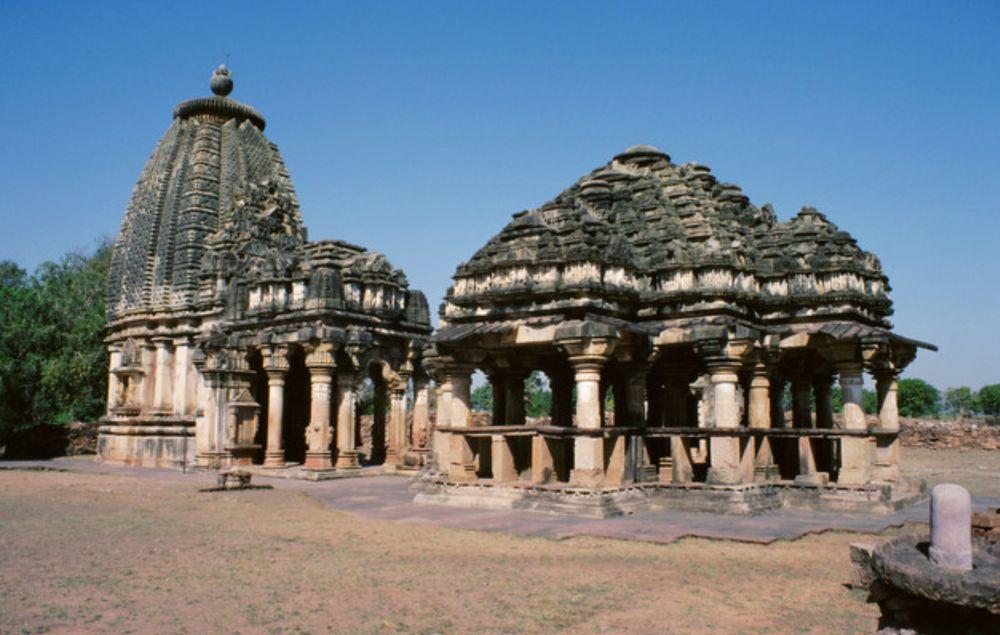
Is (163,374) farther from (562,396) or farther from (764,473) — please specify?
(764,473)

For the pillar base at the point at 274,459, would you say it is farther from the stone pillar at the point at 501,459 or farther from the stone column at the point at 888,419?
the stone column at the point at 888,419

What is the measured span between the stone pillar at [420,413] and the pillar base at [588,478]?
451 inches

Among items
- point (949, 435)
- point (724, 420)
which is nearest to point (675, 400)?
point (724, 420)

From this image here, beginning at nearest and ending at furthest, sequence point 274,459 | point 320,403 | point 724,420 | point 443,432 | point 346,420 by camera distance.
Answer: point 724,420 → point 443,432 → point 320,403 → point 346,420 → point 274,459

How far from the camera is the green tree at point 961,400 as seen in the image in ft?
330

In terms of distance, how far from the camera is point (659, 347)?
1490 cm

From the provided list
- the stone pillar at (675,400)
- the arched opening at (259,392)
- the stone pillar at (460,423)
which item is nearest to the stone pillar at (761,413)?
the stone pillar at (675,400)

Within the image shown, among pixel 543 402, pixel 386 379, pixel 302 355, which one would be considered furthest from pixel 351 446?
pixel 543 402

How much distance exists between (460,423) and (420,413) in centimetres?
993

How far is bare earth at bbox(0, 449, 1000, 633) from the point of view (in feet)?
22.5

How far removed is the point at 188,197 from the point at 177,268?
3135mm

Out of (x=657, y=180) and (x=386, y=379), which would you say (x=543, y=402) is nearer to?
Result: (x=386, y=379)

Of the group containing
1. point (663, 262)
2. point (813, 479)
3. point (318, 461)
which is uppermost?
point (663, 262)

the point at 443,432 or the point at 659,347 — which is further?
the point at 443,432
